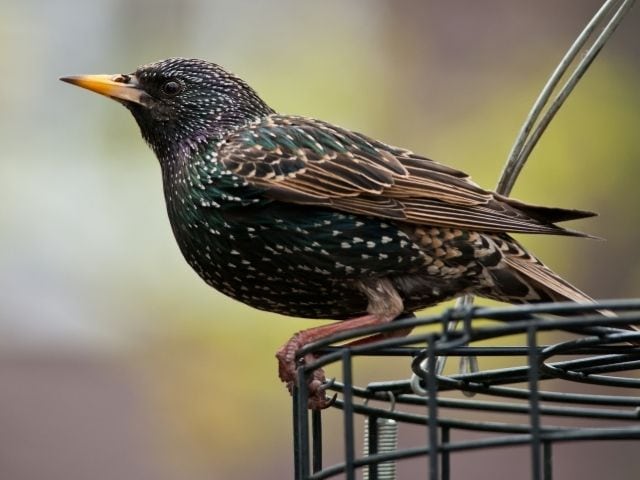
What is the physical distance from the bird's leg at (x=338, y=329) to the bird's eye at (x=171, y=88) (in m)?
1.00

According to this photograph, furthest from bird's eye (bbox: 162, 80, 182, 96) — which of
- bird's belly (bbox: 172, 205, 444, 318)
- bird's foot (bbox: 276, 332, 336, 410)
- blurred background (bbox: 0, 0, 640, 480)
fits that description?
blurred background (bbox: 0, 0, 640, 480)

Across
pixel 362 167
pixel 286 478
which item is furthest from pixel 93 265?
pixel 362 167

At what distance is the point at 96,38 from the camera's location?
7.89 metres

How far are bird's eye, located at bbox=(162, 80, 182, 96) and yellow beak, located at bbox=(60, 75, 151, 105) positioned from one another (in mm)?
60

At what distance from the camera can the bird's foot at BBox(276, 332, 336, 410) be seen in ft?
12.2

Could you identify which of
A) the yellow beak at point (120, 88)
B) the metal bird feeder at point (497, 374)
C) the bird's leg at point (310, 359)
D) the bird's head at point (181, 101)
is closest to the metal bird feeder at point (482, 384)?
the metal bird feeder at point (497, 374)

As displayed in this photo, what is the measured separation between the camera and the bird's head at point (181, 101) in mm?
4480

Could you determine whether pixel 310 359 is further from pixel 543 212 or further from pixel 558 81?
pixel 558 81

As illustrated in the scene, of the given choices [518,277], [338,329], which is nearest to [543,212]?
[518,277]

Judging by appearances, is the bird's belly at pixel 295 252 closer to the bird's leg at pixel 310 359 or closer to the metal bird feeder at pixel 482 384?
the bird's leg at pixel 310 359

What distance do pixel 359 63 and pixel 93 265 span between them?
→ 1.82 metres

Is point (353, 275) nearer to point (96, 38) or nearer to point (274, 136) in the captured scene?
point (274, 136)

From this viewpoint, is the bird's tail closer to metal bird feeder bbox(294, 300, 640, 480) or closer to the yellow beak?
metal bird feeder bbox(294, 300, 640, 480)

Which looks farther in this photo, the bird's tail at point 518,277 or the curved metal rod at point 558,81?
the bird's tail at point 518,277
